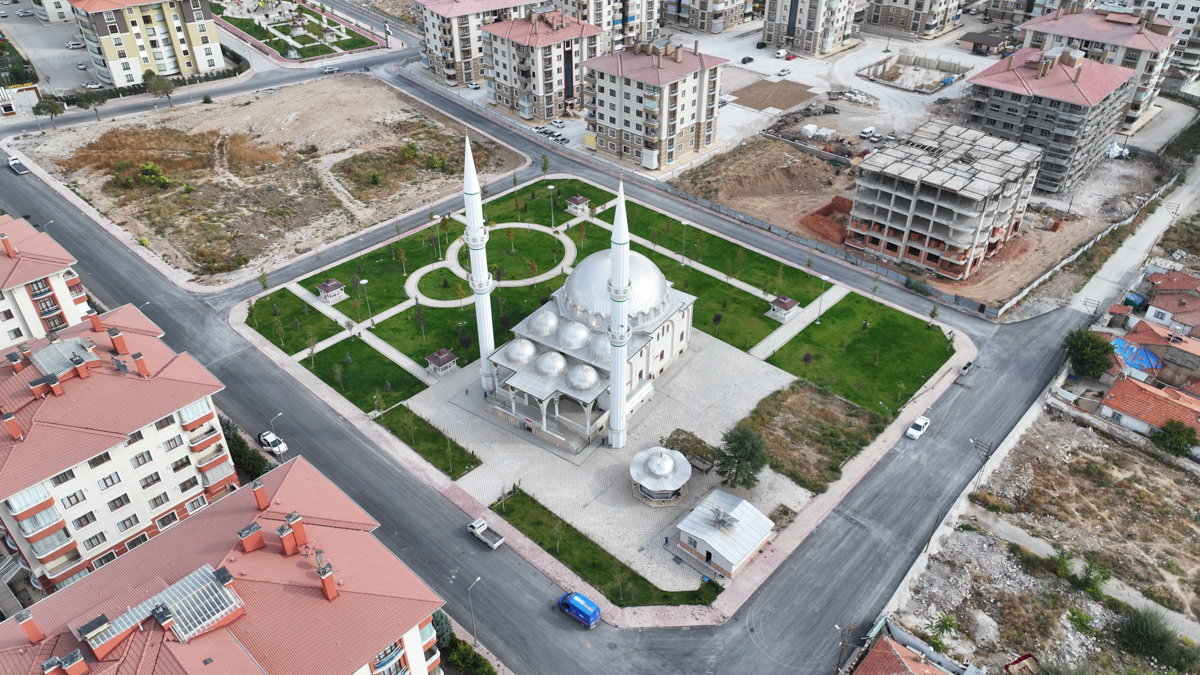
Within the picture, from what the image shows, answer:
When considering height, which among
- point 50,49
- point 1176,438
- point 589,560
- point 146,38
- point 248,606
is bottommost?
point 589,560

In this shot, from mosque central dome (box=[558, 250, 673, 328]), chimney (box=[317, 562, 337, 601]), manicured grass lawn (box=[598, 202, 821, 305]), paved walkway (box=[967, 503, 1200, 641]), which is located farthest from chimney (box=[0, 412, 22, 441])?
paved walkway (box=[967, 503, 1200, 641])

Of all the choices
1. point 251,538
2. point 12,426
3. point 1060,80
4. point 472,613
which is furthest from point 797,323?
point 12,426

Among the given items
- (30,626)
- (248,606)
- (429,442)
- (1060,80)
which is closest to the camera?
(30,626)

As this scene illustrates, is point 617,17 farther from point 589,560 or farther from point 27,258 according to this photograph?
point 589,560

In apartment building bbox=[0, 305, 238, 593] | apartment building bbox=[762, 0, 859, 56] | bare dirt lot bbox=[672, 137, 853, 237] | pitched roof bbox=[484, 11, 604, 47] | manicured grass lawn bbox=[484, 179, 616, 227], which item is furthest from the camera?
apartment building bbox=[762, 0, 859, 56]

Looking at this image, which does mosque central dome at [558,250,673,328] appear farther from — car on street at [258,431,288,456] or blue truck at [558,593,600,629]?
car on street at [258,431,288,456]

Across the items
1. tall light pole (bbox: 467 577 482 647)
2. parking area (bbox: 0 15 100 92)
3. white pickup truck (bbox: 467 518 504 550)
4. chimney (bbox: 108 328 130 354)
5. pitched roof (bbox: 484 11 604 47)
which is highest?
pitched roof (bbox: 484 11 604 47)

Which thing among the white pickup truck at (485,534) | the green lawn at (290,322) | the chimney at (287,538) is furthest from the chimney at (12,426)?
the white pickup truck at (485,534)
